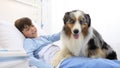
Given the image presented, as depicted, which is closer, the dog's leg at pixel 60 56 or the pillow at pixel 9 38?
the dog's leg at pixel 60 56

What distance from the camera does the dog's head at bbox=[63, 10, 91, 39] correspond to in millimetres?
1470

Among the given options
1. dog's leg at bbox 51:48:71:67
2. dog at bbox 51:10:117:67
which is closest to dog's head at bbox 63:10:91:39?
dog at bbox 51:10:117:67

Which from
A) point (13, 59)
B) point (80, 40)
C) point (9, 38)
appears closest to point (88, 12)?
point (80, 40)

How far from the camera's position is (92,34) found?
5.24 feet

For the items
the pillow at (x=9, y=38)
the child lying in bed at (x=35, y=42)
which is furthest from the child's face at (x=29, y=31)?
the pillow at (x=9, y=38)

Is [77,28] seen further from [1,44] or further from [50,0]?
[50,0]

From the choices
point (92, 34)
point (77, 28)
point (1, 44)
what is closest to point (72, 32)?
point (77, 28)

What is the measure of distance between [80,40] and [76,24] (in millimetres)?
169

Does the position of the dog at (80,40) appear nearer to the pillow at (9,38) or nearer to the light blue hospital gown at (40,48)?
the light blue hospital gown at (40,48)

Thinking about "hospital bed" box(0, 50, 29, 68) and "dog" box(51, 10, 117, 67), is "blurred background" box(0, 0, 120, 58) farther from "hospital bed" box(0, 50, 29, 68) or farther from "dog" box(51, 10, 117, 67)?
"hospital bed" box(0, 50, 29, 68)

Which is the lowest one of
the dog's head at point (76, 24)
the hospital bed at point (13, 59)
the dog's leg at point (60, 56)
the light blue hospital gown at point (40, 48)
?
the light blue hospital gown at point (40, 48)

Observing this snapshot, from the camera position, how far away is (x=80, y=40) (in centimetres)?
158

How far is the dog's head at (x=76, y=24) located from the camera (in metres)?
1.47

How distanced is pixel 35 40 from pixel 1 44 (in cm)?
44
